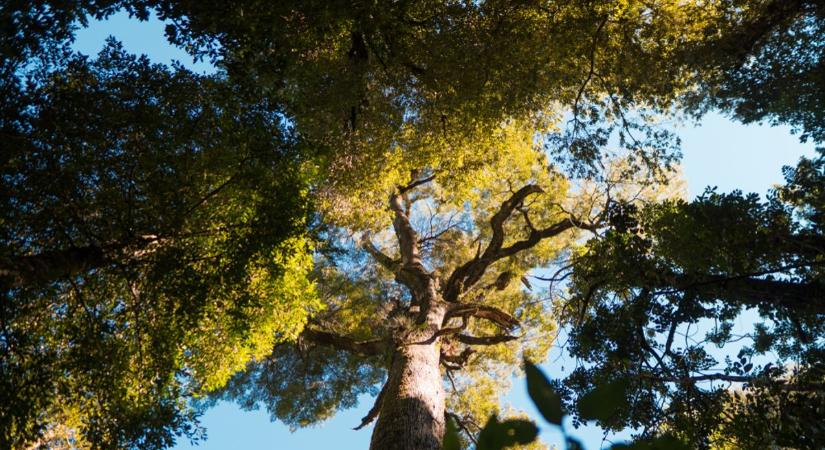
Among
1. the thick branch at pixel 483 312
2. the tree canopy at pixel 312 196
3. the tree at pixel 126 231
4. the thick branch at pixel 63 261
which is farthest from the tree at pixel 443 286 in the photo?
the thick branch at pixel 63 261

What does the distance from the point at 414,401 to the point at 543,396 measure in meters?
6.96

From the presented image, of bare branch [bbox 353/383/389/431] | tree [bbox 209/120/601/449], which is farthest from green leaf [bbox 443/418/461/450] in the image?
bare branch [bbox 353/383/389/431]

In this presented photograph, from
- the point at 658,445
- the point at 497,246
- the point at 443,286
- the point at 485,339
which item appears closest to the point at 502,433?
the point at 658,445

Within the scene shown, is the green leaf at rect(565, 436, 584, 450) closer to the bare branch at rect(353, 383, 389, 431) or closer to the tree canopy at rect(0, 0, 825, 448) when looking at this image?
the tree canopy at rect(0, 0, 825, 448)

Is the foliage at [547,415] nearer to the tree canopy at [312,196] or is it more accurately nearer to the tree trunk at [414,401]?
the tree canopy at [312,196]

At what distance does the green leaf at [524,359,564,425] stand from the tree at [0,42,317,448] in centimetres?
427

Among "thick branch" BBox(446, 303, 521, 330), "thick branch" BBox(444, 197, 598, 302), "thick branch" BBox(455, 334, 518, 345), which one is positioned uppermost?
"thick branch" BBox(444, 197, 598, 302)

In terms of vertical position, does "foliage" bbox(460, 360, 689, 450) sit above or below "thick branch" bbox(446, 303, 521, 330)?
below

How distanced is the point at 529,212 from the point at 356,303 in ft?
15.6

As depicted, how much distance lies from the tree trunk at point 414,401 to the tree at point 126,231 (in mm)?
2466

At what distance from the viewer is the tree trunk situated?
6572 mm

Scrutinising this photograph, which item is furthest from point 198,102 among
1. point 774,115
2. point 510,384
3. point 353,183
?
point 510,384

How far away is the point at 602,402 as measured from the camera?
2.20 feet

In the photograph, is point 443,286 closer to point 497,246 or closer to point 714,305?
point 497,246
